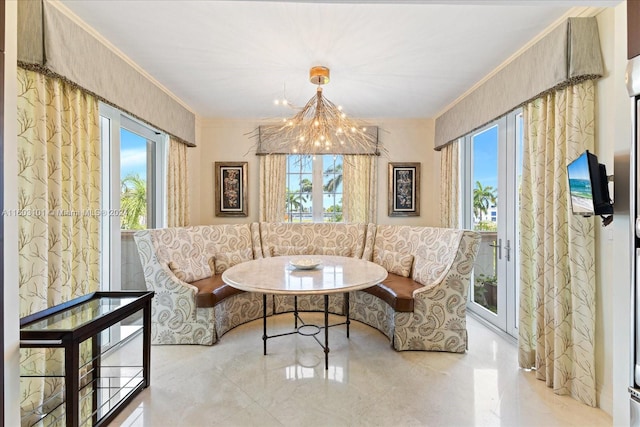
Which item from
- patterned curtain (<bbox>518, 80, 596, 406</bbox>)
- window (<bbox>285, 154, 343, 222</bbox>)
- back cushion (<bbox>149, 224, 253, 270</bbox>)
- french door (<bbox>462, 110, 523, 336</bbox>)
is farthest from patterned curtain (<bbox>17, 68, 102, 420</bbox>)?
french door (<bbox>462, 110, 523, 336</bbox>)

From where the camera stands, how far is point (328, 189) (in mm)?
4254

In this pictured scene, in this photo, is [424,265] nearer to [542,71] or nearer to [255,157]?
[542,71]

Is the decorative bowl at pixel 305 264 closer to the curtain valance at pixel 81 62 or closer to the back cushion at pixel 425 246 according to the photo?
the back cushion at pixel 425 246

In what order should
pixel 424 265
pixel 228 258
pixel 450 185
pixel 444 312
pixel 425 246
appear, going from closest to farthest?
pixel 444 312 < pixel 424 265 < pixel 425 246 < pixel 228 258 < pixel 450 185

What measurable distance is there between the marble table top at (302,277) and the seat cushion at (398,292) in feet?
0.96

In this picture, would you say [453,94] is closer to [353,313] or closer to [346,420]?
[353,313]

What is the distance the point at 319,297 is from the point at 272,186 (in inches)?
65.7

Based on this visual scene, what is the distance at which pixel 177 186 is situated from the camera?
11.7ft

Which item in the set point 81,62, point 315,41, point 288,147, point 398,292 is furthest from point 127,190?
point 398,292

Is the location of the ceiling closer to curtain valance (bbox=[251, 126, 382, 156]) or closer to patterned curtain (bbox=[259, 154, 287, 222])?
curtain valance (bbox=[251, 126, 382, 156])

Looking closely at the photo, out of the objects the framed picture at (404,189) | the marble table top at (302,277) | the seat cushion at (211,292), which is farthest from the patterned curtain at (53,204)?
the framed picture at (404,189)

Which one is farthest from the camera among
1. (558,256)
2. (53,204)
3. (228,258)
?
(228,258)

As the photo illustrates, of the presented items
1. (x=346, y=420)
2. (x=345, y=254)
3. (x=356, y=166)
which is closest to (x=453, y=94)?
(x=356, y=166)

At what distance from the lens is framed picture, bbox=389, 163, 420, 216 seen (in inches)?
165
